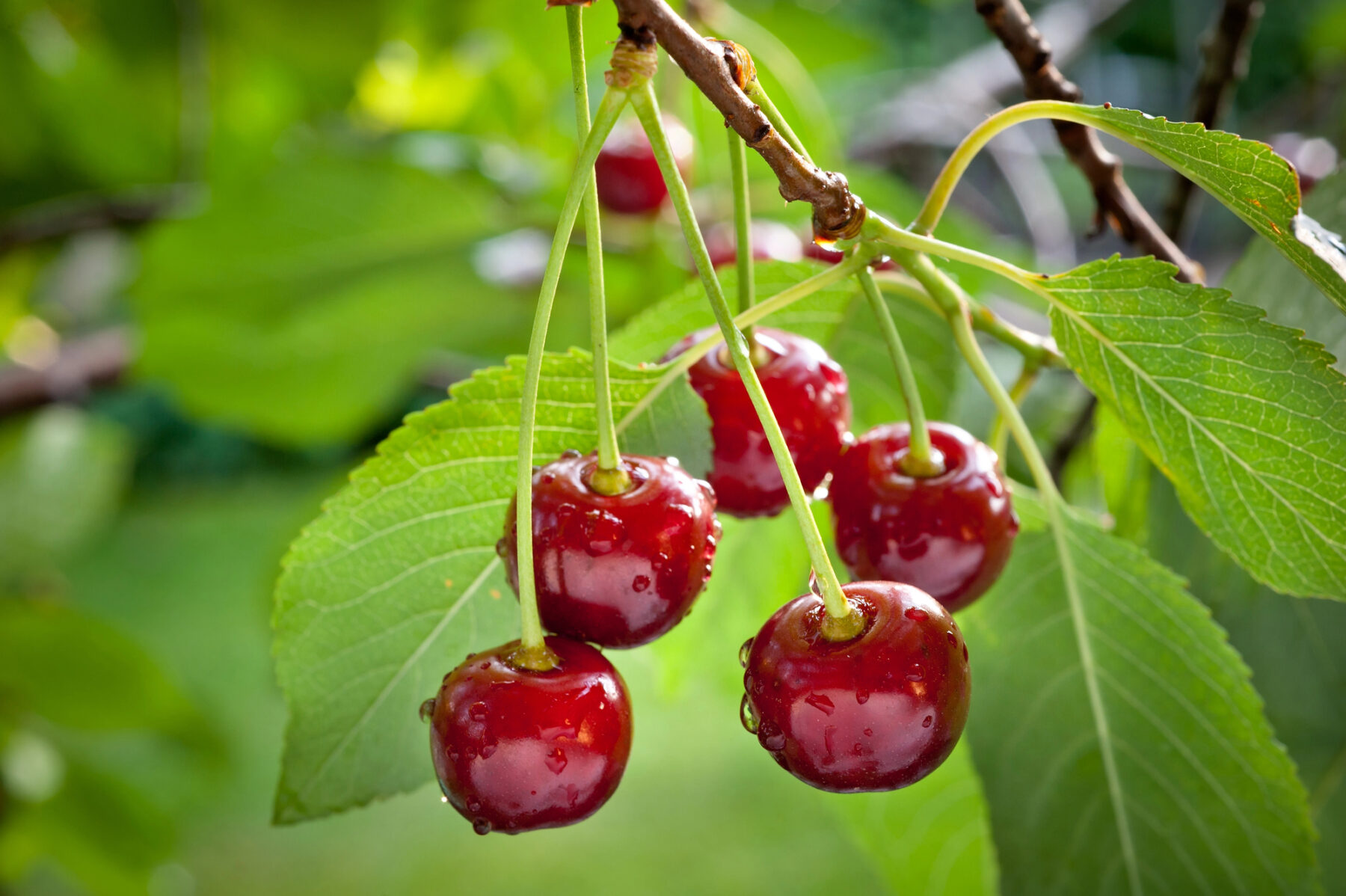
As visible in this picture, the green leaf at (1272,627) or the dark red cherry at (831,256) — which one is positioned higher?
the dark red cherry at (831,256)

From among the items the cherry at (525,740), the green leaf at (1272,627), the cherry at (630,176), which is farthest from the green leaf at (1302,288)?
the cherry at (630,176)

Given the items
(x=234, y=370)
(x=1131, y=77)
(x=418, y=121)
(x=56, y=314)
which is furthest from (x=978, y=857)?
(x=1131, y=77)

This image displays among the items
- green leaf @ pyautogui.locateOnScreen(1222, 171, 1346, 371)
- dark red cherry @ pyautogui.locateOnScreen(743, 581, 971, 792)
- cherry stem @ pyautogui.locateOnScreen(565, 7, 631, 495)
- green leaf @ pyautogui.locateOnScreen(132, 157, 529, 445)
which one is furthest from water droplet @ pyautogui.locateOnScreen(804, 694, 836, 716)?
green leaf @ pyautogui.locateOnScreen(132, 157, 529, 445)

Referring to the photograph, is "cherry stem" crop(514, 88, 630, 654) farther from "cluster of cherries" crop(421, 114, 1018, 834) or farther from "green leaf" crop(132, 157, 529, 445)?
"green leaf" crop(132, 157, 529, 445)

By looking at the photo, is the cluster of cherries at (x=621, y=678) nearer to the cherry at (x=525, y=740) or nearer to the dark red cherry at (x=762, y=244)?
the cherry at (x=525, y=740)

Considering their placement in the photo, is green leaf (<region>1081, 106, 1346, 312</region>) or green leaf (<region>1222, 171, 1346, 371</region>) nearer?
green leaf (<region>1081, 106, 1346, 312</region>)

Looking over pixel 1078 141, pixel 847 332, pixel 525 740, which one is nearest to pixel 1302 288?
pixel 1078 141
